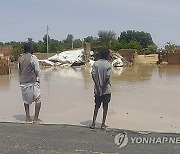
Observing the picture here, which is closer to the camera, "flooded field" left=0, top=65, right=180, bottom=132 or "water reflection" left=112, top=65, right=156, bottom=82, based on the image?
"flooded field" left=0, top=65, right=180, bottom=132

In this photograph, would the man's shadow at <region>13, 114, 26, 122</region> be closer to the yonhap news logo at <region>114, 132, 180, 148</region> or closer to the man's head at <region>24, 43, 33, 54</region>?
the man's head at <region>24, 43, 33, 54</region>

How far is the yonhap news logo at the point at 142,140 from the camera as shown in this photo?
6.23m

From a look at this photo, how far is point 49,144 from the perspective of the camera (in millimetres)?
6168

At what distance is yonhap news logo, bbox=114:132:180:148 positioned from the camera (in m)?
6.23

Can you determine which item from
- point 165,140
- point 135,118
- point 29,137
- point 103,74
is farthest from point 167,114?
point 29,137

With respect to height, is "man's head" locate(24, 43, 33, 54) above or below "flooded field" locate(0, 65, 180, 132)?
above

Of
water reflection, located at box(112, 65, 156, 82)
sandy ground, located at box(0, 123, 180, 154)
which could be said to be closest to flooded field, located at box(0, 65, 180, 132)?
sandy ground, located at box(0, 123, 180, 154)

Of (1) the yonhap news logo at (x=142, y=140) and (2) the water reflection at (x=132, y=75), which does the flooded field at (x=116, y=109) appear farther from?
(2) the water reflection at (x=132, y=75)

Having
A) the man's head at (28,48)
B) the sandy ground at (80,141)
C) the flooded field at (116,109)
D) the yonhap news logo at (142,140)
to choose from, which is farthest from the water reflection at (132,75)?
the yonhap news logo at (142,140)

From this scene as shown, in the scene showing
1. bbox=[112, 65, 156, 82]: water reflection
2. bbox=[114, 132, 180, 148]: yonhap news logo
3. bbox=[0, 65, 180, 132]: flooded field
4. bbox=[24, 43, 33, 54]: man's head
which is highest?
bbox=[24, 43, 33, 54]: man's head

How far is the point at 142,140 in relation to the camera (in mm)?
6387

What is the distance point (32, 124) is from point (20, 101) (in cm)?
409

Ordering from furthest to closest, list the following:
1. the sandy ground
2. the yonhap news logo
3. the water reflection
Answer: the water reflection → the yonhap news logo → the sandy ground

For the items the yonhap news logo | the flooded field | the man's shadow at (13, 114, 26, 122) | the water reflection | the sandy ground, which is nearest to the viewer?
the sandy ground
